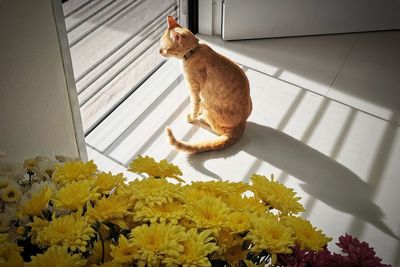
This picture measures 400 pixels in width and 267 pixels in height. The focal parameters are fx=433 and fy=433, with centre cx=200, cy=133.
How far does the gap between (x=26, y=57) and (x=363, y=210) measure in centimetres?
138

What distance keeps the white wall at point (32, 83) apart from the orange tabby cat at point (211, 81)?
2.11ft

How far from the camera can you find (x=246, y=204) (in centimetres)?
75

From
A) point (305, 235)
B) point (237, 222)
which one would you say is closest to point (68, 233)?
point (237, 222)

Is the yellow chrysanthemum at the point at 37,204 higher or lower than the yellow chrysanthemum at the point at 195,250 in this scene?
lower

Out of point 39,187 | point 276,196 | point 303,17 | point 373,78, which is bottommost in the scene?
point 39,187

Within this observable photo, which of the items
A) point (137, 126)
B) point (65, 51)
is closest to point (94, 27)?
point (137, 126)

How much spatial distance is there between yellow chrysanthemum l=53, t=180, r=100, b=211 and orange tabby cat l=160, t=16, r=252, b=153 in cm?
115

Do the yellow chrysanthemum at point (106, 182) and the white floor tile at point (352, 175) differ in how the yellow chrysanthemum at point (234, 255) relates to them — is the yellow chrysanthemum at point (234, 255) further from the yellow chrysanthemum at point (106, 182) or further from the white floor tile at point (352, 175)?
the white floor tile at point (352, 175)

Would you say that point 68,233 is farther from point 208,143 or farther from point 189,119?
point 189,119

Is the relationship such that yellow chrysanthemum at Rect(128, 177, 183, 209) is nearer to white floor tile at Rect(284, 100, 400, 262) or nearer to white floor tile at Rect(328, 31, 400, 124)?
white floor tile at Rect(284, 100, 400, 262)

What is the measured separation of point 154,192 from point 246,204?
160mm

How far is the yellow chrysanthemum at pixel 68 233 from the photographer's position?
654mm

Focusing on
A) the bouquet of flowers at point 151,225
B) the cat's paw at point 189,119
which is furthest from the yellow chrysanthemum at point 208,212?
the cat's paw at point 189,119

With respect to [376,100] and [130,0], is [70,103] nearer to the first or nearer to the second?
[376,100]
